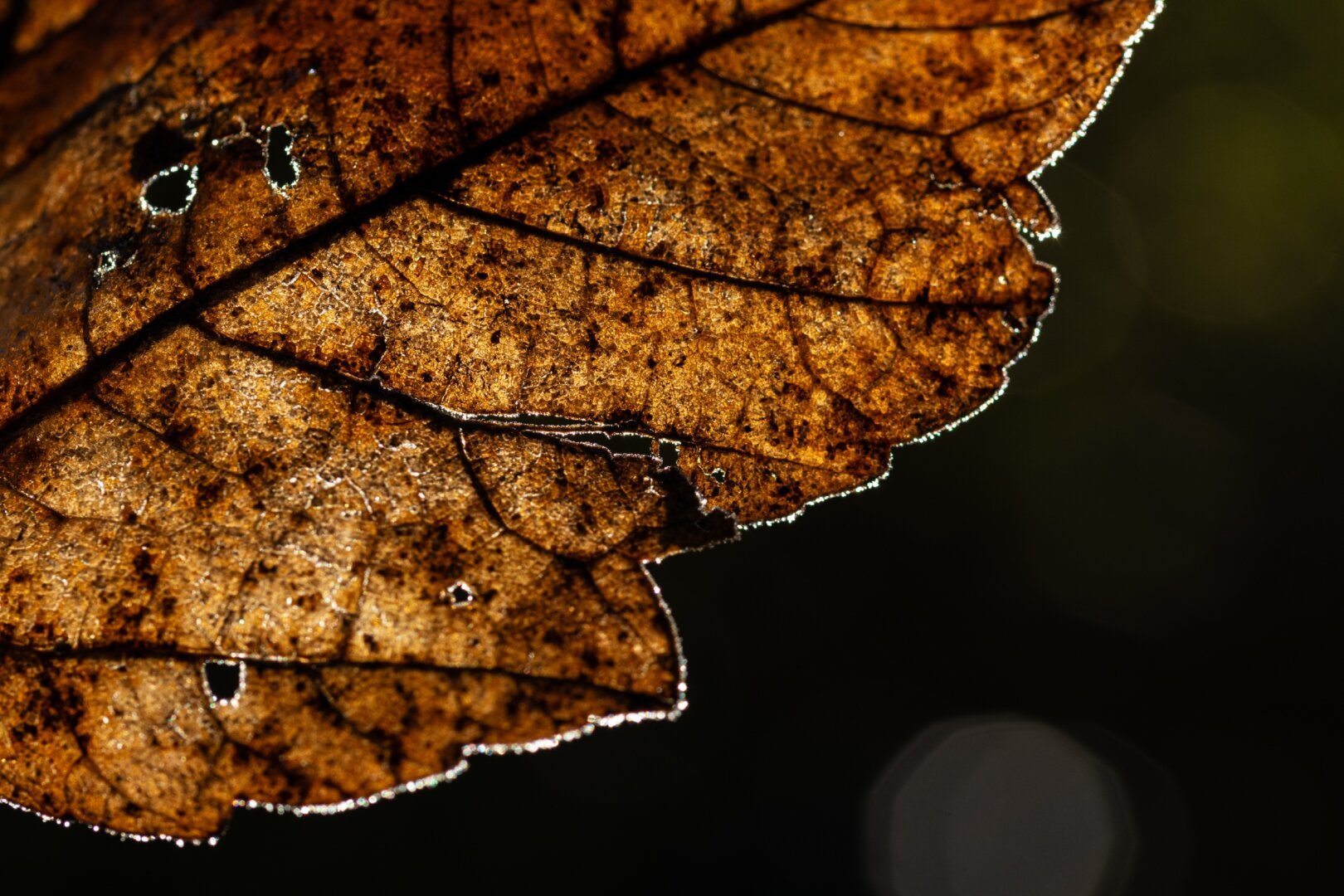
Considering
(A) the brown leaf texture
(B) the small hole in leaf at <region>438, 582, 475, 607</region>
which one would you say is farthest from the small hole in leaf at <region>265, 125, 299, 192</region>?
(B) the small hole in leaf at <region>438, 582, 475, 607</region>

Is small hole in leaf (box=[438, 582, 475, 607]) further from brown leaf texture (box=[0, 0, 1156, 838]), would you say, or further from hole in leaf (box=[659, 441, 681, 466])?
hole in leaf (box=[659, 441, 681, 466])

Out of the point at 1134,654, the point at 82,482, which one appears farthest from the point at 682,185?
the point at 1134,654

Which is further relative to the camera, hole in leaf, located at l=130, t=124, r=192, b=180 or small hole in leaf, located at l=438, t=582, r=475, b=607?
hole in leaf, located at l=130, t=124, r=192, b=180

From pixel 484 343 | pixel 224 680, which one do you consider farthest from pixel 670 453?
pixel 224 680

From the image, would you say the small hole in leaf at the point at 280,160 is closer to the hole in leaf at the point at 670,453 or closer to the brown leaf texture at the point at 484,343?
the brown leaf texture at the point at 484,343

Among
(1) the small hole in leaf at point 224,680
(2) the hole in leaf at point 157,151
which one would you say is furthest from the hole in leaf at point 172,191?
(1) the small hole in leaf at point 224,680

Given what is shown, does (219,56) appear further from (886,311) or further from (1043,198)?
(1043,198)

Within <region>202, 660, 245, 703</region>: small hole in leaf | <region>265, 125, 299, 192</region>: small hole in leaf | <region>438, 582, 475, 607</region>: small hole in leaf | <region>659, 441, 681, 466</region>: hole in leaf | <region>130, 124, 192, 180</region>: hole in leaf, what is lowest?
<region>202, 660, 245, 703</region>: small hole in leaf
